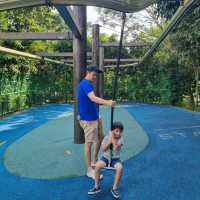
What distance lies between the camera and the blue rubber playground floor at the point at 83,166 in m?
4.74

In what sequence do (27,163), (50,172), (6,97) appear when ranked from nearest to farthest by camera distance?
(50,172)
(27,163)
(6,97)

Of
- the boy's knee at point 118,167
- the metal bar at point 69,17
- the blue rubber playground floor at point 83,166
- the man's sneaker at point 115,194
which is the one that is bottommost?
the blue rubber playground floor at point 83,166

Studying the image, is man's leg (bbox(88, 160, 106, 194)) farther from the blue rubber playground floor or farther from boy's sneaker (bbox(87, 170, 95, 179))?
boy's sneaker (bbox(87, 170, 95, 179))

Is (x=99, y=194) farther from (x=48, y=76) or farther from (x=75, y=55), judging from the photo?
(x=48, y=76)

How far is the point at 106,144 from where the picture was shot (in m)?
4.52

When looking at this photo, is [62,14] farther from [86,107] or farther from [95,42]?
[95,42]

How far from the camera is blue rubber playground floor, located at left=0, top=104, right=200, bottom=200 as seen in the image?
4742 millimetres

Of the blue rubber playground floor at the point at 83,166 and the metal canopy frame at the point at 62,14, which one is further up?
the metal canopy frame at the point at 62,14

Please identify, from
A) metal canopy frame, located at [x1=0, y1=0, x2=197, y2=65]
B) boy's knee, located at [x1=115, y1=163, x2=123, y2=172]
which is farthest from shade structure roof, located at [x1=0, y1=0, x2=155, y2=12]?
boy's knee, located at [x1=115, y1=163, x2=123, y2=172]

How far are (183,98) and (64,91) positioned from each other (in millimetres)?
7164

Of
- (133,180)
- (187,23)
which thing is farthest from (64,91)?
(133,180)

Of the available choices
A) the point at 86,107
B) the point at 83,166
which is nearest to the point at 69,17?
the point at 86,107

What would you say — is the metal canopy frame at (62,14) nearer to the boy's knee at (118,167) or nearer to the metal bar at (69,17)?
the metal bar at (69,17)

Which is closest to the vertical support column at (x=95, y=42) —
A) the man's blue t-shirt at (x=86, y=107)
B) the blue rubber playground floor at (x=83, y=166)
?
the blue rubber playground floor at (x=83, y=166)
